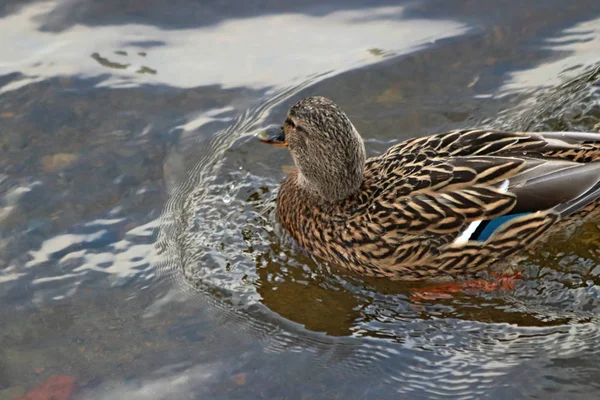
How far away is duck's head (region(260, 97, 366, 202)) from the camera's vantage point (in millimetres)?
6902

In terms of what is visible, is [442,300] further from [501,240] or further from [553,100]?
[553,100]

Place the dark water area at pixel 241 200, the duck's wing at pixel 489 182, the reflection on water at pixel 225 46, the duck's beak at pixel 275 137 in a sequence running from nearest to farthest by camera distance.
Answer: the dark water area at pixel 241 200
the duck's wing at pixel 489 182
the duck's beak at pixel 275 137
the reflection on water at pixel 225 46

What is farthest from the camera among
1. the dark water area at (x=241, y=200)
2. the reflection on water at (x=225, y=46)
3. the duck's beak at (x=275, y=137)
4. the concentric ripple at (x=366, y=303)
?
the reflection on water at (x=225, y=46)

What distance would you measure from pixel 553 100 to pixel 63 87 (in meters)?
5.23

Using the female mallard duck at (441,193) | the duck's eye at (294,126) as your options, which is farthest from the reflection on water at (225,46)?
the female mallard duck at (441,193)

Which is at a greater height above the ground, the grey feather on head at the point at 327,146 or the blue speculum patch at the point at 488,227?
the grey feather on head at the point at 327,146

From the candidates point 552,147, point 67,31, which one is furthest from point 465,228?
point 67,31

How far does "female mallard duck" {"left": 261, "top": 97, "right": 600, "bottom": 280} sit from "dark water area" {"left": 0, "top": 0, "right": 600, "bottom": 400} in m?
0.35

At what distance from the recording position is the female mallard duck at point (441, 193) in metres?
6.62

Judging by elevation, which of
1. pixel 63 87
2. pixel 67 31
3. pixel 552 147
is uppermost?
pixel 67 31

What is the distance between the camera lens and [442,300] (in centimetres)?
690

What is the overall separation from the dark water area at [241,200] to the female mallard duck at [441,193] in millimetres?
347

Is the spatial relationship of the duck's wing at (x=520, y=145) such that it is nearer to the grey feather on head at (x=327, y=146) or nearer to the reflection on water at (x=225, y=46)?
the grey feather on head at (x=327, y=146)

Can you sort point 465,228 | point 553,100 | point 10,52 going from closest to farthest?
point 465,228, point 553,100, point 10,52
